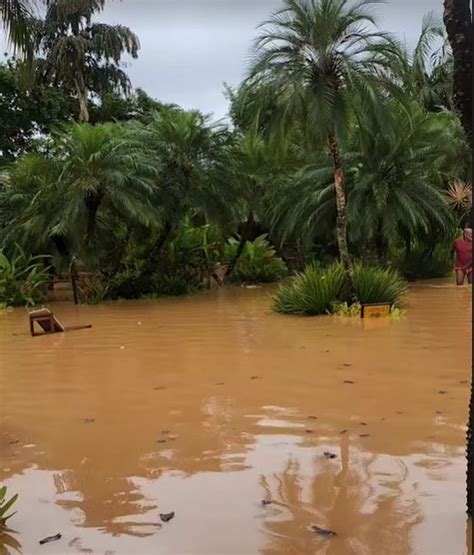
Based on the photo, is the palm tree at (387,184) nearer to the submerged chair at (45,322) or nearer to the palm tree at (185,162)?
the palm tree at (185,162)

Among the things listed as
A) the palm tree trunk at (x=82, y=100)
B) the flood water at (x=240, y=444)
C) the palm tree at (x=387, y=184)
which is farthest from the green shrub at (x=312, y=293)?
the palm tree trunk at (x=82, y=100)

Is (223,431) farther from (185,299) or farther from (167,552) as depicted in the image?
(185,299)

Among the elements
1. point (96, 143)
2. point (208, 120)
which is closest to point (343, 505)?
point (96, 143)

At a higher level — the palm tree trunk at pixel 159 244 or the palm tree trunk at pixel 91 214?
the palm tree trunk at pixel 91 214

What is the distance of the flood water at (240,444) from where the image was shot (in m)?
3.86

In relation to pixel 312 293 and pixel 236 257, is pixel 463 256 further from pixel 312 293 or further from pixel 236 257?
pixel 236 257

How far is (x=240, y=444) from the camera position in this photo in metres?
5.41

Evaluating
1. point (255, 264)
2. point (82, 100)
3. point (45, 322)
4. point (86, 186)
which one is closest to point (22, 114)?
point (82, 100)

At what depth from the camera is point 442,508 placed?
4066 mm

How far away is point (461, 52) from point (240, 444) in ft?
10.3

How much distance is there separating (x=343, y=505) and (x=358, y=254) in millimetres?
17320

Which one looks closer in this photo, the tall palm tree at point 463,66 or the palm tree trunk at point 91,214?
the tall palm tree at point 463,66

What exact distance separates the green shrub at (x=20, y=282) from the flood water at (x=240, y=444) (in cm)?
630

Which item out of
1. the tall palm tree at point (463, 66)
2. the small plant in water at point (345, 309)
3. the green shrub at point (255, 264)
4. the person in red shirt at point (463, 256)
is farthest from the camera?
the green shrub at point (255, 264)
